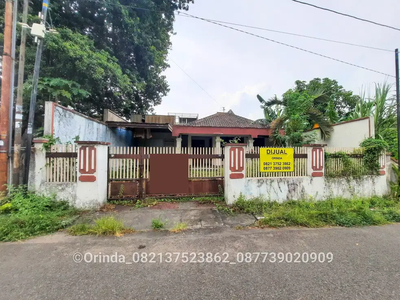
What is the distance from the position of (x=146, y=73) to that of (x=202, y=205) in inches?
397

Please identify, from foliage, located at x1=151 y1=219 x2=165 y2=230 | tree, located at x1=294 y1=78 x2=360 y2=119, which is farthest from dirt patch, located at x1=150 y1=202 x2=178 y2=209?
tree, located at x1=294 y1=78 x2=360 y2=119

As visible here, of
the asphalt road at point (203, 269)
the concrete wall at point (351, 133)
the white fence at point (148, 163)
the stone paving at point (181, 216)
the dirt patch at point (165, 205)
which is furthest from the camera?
the concrete wall at point (351, 133)

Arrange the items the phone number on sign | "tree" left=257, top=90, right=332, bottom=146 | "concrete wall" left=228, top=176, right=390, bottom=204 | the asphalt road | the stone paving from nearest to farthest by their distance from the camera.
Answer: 1. the asphalt road
2. the phone number on sign
3. the stone paving
4. "concrete wall" left=228, top=176, right=390, bottom=204
5. "tree" left=257, top=90, right=332, bottom=146

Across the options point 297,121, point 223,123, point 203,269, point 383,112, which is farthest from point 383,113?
point 203,269

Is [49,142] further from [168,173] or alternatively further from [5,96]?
[168,173]

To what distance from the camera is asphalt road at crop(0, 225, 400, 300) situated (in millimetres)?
2150

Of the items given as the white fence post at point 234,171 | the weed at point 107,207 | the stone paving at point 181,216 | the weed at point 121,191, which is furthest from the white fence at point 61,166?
the white fence post at point 234,171

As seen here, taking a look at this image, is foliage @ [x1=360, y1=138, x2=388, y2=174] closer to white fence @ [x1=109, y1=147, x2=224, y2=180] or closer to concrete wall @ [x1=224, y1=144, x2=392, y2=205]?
concrete wall @ [x1=224, y1=144, x2=392, y2=205]

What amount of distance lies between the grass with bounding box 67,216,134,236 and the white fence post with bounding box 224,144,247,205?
263 centimetres

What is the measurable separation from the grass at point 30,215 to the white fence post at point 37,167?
238mm

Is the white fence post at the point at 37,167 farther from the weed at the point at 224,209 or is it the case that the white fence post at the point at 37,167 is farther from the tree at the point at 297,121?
the tree at the point at 297,121

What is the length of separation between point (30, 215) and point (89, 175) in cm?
133

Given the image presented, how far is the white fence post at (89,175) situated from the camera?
15.7 ft

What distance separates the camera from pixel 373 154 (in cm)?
602
